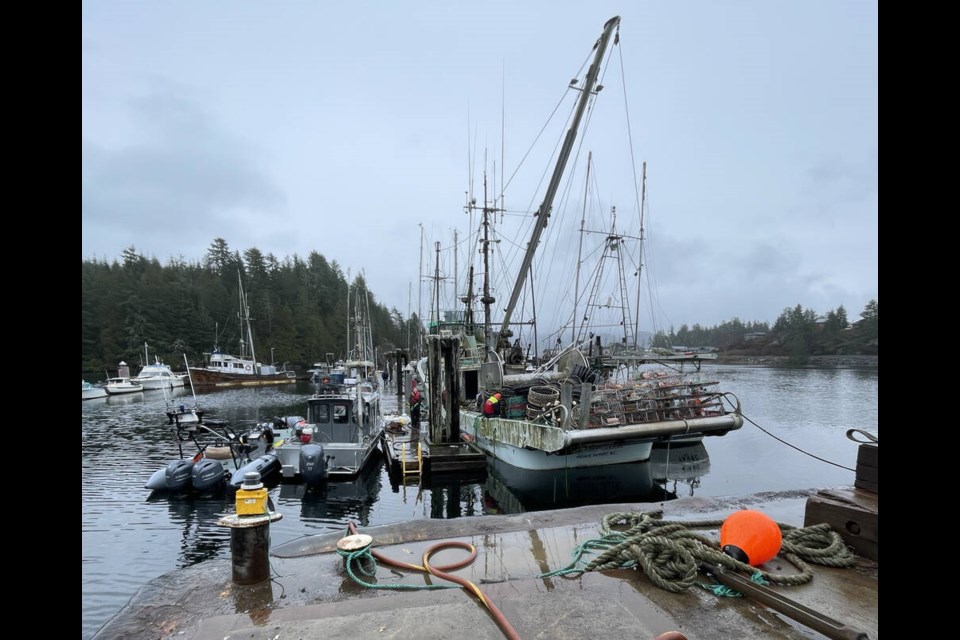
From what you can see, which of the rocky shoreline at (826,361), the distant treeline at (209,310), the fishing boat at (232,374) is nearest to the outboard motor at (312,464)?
the distant treeline at (209,310)

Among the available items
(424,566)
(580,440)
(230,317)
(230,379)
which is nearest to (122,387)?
(230,379)

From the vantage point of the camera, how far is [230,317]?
71875mm

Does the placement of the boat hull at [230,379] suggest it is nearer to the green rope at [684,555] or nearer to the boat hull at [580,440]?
the boat hull at [580,440]

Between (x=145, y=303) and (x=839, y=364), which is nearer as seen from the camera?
(x=145, y=303)

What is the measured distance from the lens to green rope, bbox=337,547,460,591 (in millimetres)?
3234

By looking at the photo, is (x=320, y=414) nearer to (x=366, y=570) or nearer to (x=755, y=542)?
(x=366, y=570)

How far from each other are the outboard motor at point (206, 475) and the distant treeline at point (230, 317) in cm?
4083

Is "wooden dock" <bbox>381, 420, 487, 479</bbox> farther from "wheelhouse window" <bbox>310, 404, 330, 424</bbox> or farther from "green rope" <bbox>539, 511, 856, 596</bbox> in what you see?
"green rope" <bbox>539, 511, 856, 596</bbox>

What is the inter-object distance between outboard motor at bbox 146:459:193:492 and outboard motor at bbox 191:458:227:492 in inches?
10.4

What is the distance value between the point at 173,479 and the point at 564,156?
1510 centimetres
